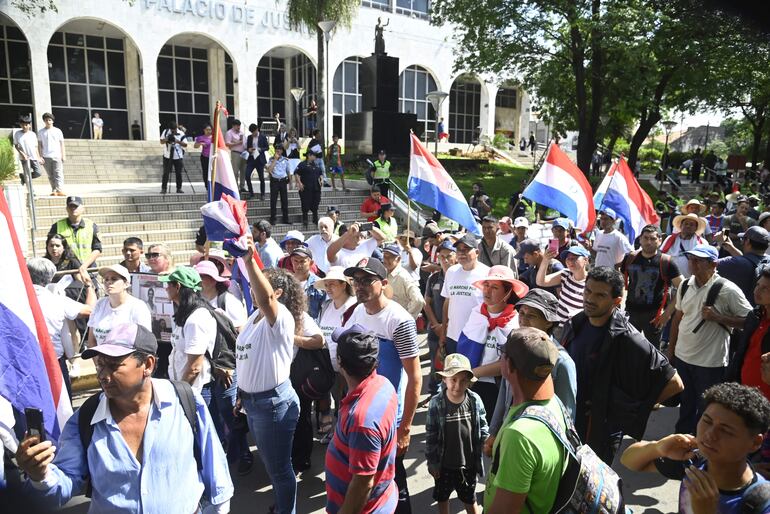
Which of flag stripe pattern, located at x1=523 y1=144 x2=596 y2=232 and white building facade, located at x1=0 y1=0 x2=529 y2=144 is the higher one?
white building facade, located at x1=0 y1=0 x2=529 y2=144

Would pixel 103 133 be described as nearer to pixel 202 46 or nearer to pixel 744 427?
pixel 202 46

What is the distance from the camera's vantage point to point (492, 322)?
431 cm

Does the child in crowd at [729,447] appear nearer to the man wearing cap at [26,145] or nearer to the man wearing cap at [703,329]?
the man wearing cap at [703,329]

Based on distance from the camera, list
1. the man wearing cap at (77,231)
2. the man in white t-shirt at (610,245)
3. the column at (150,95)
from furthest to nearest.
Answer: the column at (150,95), the man in white t-shirt at (610,245), the man wearing cap at (77,231)

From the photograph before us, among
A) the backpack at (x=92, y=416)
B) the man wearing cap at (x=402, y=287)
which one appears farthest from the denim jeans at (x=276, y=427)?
the man wearing cap at (x=402, y=287)

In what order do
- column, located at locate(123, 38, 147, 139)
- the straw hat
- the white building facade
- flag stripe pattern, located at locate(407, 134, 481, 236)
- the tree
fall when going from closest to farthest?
the straw hat
flag stripe pattern, located at locate(407, 134, 481, 236)
the tree
the white building facade
column, located at locate(123, 38, 147, 139)

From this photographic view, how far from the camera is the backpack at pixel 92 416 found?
2.53 metres

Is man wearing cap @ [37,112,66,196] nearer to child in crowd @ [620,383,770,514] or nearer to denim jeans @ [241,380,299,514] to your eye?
denim jeans @ [241,380,299,514]

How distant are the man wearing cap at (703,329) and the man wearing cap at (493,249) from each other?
2.16 meters

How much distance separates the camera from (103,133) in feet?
94.6

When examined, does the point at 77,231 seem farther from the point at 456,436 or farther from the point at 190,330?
the point at 456,436

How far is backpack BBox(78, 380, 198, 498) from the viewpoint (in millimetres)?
2527

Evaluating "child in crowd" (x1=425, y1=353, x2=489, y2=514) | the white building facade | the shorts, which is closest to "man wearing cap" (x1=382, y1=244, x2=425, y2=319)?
"child in crowd" (x1=425, y1=353, x2=489, y2=514)

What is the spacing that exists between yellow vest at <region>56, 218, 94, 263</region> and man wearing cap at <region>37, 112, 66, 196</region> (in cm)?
675
